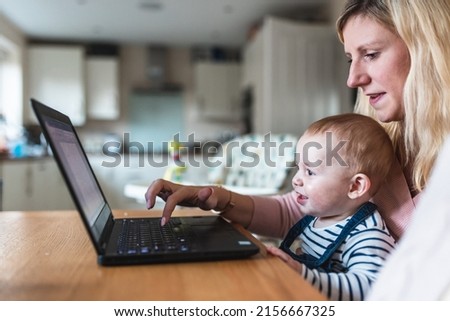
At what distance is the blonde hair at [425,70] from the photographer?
788 mm

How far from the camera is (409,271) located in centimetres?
41

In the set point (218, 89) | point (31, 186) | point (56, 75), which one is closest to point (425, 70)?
point (31, 186)

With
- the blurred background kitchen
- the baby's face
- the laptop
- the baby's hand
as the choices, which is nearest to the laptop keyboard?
the laptop

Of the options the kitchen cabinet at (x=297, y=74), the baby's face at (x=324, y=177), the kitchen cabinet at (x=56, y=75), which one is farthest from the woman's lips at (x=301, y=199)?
the kitchen cabinet at (x=56, y=75)

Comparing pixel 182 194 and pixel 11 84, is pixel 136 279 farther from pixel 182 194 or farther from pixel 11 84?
pixel 11 84

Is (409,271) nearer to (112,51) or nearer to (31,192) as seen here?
(31,192)

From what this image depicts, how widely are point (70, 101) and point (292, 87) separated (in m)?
2.89

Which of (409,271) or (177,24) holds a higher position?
(177,24)

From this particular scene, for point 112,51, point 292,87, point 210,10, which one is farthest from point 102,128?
point 292,87

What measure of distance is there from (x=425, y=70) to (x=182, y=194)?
0.53m

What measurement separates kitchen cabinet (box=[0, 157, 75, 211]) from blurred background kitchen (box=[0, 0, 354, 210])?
0.01m

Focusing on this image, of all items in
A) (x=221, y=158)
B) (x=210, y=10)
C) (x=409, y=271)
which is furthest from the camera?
(x=210, y=10)

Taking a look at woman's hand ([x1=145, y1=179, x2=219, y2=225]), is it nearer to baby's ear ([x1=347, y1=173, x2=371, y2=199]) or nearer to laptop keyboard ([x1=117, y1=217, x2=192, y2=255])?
laptop keyboard ([x1=117, y1=217, x2=192, y2=255])

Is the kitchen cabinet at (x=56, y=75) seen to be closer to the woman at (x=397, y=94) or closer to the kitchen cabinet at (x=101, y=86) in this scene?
the kitchen cabinet at (x=101, y=86)
